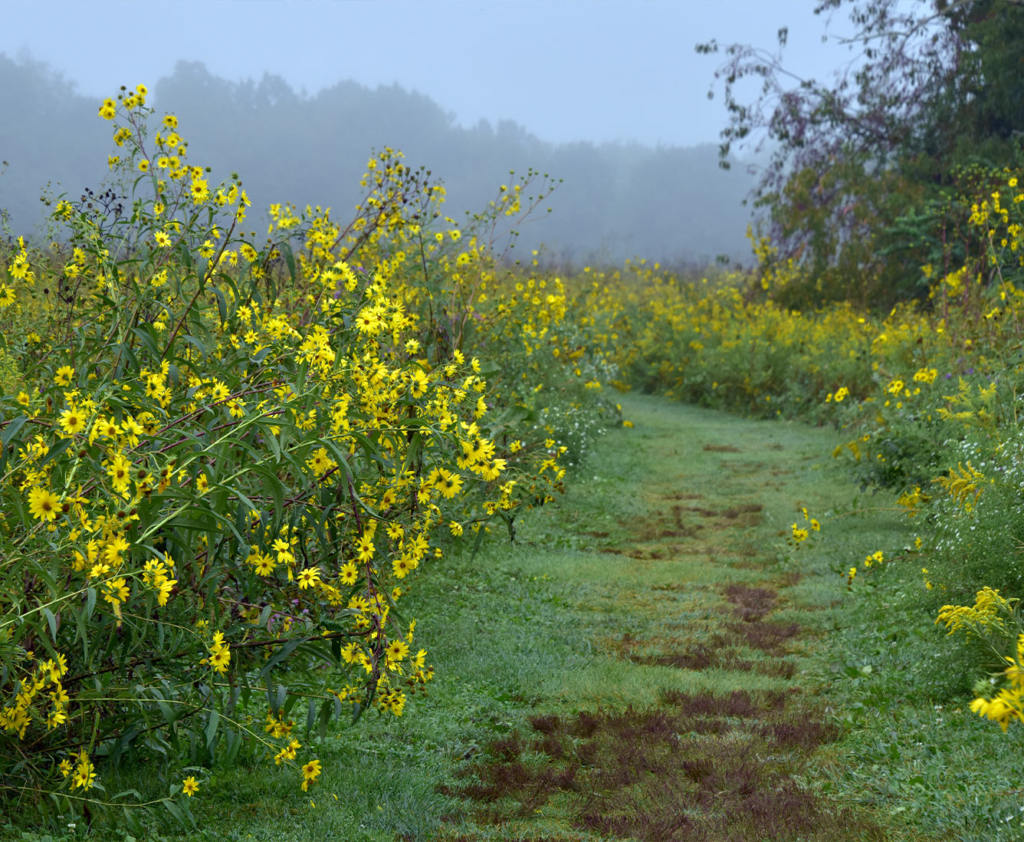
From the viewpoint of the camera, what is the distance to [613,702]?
3703 mm

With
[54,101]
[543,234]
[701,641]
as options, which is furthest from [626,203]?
[701,641]

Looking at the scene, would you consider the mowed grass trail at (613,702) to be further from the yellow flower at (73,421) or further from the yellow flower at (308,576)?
the yellow flower at (73,421)

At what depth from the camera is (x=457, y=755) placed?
3.22 metres

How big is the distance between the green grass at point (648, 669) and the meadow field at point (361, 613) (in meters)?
0.02

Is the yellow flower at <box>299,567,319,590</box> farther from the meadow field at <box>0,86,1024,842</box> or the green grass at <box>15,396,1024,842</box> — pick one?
the green grass at <box>15,396,1024,842</box>

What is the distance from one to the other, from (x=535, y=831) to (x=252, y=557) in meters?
1.14

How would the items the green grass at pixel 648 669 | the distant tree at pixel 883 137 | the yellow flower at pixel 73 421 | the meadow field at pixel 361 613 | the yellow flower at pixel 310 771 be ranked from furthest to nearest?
the distant tree at pixel 883 137
the green grass at pixel 648 669
the yellow flower at pixel 310 771
the meadow field at pixel 361 613
the yellow flower at pixel 73 421

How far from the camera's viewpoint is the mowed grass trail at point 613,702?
108 inches

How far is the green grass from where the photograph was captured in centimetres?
271

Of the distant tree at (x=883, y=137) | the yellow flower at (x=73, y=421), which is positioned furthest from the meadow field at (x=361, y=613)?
the distant tree at (x=883, y=137)

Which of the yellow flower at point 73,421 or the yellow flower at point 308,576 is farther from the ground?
the yellow flower at point 73,421

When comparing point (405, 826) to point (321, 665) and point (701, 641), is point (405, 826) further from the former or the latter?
point (701, 641)

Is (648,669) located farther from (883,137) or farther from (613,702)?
(883,137)

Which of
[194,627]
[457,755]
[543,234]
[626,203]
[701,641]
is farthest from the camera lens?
[626,203]
